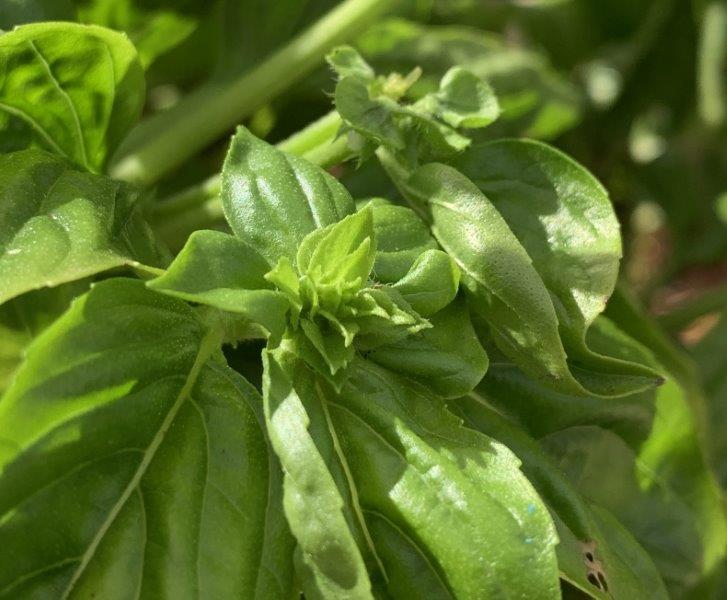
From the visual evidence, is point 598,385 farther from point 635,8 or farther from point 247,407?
point 635,8

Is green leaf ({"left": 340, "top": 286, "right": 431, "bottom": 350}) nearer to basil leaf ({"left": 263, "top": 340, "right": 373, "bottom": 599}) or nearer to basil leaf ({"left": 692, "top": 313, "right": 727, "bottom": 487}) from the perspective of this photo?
basil leaf ({"left": 263, "top": 340, "right": 373, "bottom": 599})

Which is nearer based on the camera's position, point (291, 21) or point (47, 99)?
point (47, 99)

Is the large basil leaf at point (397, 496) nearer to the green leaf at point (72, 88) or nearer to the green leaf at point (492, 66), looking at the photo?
the green leaf at point (72, 88)

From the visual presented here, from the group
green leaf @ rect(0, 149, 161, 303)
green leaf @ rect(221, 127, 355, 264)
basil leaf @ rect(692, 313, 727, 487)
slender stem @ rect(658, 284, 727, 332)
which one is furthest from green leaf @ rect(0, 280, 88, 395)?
slender stem @ rect(658, 284, 727, 332)

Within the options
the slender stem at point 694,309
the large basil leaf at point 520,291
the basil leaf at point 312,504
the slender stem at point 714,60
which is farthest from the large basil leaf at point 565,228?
the slender stem at point 714,60

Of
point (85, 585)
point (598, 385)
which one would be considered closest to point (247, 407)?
point (85, 585)
